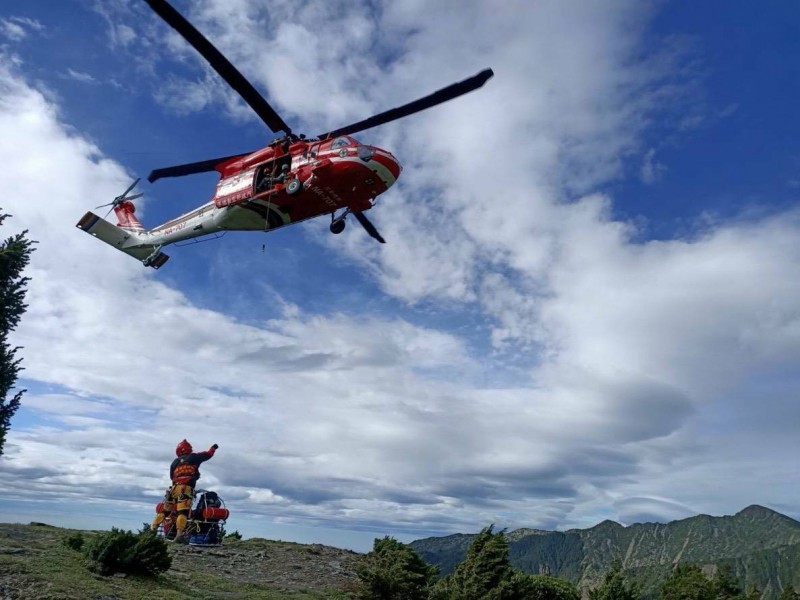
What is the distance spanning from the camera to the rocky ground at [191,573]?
502 inches

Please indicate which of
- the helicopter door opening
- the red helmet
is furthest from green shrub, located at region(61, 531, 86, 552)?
the helicopter door opening

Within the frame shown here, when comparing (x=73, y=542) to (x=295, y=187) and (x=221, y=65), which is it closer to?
(x=295, y=187)

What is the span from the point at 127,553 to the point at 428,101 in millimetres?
16438

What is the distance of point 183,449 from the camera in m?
26.0

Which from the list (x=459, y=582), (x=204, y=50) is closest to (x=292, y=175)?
(x=204, y=50)

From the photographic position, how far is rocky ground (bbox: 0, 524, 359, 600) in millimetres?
12742

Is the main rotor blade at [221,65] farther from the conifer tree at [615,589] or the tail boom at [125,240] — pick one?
the conifer tree at [615,589]

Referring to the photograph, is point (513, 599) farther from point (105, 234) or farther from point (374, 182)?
point (105, 234)

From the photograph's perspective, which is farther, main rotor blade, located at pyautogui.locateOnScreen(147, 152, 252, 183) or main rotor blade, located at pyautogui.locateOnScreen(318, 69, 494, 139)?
main rotor blade, located at pyautogui.locateOnScreen(147, 152, 252, 183)

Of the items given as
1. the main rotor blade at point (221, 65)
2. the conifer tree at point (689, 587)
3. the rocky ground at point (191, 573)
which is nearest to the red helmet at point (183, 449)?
the rocky ground at point (191, 573)

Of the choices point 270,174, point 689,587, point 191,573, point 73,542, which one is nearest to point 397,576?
point 191,573

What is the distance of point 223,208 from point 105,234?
26.3ft

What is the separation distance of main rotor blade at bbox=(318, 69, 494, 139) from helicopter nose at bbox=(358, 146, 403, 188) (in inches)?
37.1

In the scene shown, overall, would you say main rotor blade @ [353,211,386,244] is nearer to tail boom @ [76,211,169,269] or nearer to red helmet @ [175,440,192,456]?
tail boom @ [76,211,169,269]
